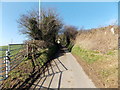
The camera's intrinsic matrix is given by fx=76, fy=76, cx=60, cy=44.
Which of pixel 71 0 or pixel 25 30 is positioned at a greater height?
pixel 71 0

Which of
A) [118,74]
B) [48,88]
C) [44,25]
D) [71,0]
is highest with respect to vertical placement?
[71,0]

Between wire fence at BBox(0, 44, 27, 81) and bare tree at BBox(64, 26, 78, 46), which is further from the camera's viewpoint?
bare tree at BBox(64, 26, 78, 46)

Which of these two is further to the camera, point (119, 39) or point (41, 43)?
point (41, 43)

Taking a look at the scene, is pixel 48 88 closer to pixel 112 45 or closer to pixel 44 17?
pixel 112 45

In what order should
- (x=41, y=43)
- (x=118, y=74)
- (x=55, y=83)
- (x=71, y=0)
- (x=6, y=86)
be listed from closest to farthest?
(x=6, y=86) → (x=118, y=74) → (x=55, y=83) → (x=71, y=0) → (x=41, y=43)

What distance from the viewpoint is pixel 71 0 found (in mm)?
6965

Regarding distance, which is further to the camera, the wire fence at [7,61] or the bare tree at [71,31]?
the bare tree at [71,31]

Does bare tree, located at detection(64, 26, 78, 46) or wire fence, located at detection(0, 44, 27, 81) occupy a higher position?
bare tree, located at detection(64, 26, 78, 46)

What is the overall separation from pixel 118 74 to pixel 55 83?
2.58 meters

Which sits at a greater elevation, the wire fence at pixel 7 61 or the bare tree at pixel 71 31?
the bare tree at pixel 71 31

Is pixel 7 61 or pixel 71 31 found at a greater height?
pixel 71 31

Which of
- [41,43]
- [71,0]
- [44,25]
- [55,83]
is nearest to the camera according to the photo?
[55,83]

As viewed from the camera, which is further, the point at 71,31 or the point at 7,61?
the point at 71,31

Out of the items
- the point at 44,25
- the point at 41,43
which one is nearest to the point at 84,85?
the point at 41,43
